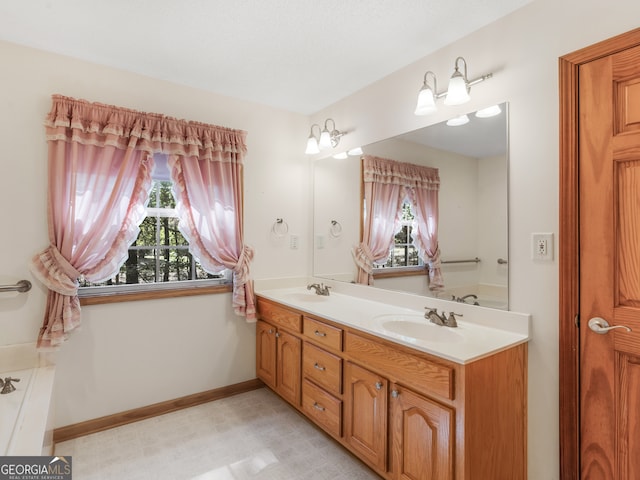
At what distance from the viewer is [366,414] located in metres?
1.82

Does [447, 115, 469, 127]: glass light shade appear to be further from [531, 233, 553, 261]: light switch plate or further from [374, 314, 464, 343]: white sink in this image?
[374, 314, 464, 343]: white sink

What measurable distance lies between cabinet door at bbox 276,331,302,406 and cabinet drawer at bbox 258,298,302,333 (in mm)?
76

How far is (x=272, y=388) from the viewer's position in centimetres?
269

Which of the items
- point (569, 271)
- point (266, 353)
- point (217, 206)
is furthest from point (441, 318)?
Answer: point (217, 206)

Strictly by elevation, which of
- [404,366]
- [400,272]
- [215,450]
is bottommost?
[215,450]

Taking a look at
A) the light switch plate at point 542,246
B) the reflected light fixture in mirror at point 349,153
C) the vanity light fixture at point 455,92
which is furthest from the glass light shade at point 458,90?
the reflected light fixture in mirror at point 349,153

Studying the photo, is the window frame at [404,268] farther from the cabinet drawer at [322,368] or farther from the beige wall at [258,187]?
the cabinet drawer at [322,368]

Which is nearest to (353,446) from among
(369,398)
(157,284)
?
(369,398)

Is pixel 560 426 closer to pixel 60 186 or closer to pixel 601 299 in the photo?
pixel 601 299

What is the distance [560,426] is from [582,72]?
158 centimetres

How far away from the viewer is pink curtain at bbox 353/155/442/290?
7.03ft

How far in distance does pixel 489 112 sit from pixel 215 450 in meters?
2.57

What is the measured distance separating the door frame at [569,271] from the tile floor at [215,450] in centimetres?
100

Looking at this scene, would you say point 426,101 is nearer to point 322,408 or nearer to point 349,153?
point 349,153
